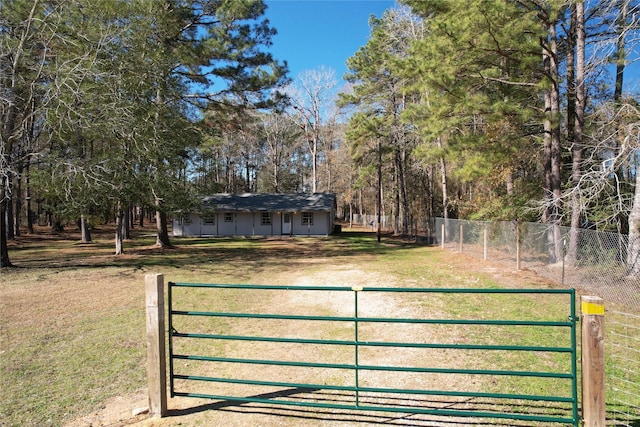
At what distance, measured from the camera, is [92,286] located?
10.7m

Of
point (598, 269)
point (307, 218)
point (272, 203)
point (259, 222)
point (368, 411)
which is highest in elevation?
point (272, 203)

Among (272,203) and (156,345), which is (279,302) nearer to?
(156,345)

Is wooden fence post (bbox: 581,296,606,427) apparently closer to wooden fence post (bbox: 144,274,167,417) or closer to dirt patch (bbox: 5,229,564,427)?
dirt patch (bbox: 5,229,564,427)

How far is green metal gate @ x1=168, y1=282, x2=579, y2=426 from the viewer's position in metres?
3.18

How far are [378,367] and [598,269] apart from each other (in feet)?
27.5

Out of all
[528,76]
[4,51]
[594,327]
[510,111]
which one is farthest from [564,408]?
[4,51]

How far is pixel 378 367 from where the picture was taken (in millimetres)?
3336

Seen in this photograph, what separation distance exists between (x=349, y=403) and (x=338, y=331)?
8.18ft

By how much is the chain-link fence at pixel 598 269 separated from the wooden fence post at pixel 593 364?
0.27 m

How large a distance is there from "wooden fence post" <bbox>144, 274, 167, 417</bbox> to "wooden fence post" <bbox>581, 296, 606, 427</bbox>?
369 cm

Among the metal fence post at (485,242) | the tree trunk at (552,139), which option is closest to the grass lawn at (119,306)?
the metal fence post at (485,242)

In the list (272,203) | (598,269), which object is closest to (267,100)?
(272,203)

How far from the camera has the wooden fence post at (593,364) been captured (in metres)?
2.91

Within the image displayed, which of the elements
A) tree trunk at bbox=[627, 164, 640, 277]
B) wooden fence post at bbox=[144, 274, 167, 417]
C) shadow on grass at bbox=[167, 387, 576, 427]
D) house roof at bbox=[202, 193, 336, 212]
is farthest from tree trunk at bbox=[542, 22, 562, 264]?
house roof at bbox=[202, 193, 336, 212]
